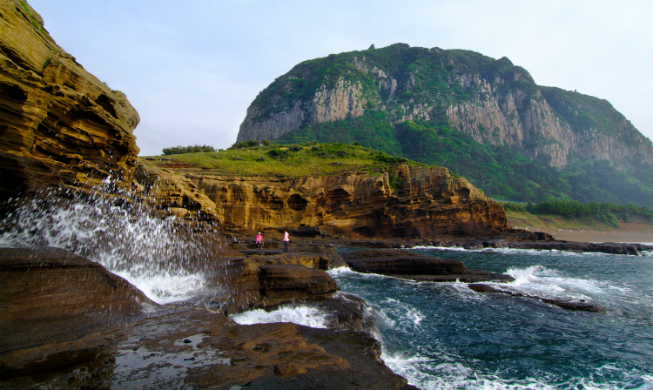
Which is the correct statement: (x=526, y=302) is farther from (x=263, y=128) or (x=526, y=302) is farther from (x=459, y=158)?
(x=263, y=128)

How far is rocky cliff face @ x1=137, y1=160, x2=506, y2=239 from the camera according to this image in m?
34.9

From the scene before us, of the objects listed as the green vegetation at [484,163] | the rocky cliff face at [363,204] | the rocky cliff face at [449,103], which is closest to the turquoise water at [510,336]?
the rocky cliff face at [363,204]

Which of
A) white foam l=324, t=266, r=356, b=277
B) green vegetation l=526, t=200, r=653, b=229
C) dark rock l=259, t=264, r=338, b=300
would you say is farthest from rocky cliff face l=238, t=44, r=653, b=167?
dark rock l=259, t=264, r=338, b=300

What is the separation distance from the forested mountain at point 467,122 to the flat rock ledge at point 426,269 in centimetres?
7777

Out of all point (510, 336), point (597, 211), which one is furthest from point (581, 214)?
point (510, 336)

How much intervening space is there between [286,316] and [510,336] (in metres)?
6.49

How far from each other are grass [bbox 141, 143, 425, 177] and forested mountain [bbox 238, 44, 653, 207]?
1651 inches

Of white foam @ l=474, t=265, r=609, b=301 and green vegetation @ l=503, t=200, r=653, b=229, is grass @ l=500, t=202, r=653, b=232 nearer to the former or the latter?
green vegetation @ l=503, t=200, r=653, b=229

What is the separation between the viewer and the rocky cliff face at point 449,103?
383 feet

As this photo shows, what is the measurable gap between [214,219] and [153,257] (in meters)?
13.2

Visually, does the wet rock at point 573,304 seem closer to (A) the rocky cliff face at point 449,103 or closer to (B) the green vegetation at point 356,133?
(B) the green vegetation at point 356,133

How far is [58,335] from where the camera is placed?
5.06m

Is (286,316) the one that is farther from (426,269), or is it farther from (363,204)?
(363,204)

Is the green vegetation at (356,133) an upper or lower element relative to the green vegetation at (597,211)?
upper
